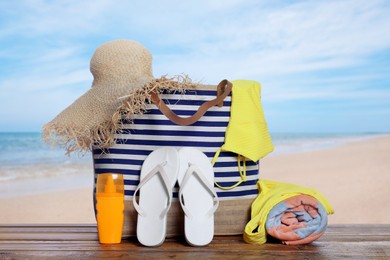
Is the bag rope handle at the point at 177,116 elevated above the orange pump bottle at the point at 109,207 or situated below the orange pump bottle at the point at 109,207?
above

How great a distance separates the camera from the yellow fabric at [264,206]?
2.00m

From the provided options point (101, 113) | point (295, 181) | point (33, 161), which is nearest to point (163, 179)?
point (101, 113)

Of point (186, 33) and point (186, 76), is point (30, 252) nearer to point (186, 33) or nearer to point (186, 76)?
point (186, 76)

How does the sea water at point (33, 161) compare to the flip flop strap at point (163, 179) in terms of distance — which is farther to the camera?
the sea water at point (33, 161)

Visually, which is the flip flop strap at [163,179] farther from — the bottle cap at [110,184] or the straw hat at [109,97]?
the straw hat at [109,97]

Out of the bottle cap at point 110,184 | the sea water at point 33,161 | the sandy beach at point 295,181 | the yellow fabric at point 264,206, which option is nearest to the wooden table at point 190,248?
the yellow fabric at point 264,206

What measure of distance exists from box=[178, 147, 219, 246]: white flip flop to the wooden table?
0.05 meters

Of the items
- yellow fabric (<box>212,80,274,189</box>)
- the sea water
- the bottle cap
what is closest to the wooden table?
the bottle cap

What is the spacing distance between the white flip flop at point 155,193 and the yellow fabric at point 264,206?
32 cm

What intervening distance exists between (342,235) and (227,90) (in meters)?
0.77

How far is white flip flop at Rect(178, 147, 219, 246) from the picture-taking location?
1972mm

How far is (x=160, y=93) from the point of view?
6.72ft

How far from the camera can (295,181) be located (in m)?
6.41

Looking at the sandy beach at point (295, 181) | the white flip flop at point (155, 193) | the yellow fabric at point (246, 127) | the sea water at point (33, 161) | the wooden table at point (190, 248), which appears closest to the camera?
the wooden table at point (190, 248)
